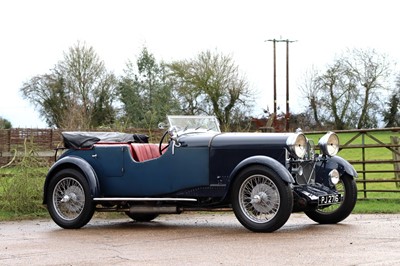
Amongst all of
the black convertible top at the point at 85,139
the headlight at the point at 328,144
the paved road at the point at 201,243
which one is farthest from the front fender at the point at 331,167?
the black convertible top at the point at 85,139

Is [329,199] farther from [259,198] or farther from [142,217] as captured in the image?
[142,217]

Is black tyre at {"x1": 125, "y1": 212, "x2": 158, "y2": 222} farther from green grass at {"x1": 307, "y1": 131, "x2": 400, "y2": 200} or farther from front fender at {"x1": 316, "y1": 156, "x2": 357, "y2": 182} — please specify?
green grass at {"x1": 307, "y1": 131, "x2": 400, "y2": 200}

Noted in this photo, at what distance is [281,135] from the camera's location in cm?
1128

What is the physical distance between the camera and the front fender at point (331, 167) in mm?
11844

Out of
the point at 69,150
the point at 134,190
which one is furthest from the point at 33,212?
the point at 134,190

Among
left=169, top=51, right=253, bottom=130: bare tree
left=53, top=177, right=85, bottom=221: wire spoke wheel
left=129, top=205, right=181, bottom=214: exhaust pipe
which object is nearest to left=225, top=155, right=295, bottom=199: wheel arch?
left=129, top=205, right=181, bottom=214: exhaust pipe

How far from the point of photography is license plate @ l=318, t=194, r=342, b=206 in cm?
1094

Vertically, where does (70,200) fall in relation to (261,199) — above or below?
below

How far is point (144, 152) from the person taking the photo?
12.3 meters

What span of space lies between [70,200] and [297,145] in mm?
3530

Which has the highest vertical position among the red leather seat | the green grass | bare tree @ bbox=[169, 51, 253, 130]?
bare tree @ bbox=[169, 51, 253, 130]

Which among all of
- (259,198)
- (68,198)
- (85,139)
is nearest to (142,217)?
(68,198)

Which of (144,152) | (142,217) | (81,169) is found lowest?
(142,217)

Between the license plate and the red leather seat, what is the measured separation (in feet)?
8.83
